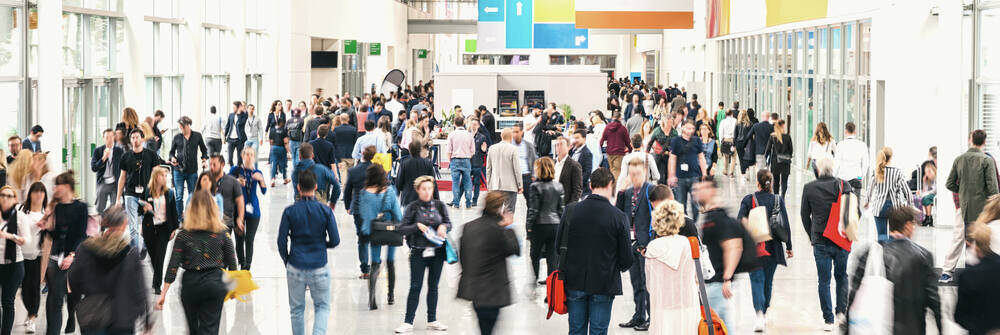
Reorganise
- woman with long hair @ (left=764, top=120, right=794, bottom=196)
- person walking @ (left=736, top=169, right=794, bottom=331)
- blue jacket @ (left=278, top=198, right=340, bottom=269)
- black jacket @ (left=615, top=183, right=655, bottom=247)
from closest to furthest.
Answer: blue jacket @ (left=278, top=198, right=340, bottom=269) < person walking @ (left=736, top=169, right=794, bottom=331) < black jacket @ (left=615, top=183, right=655, bottom=247) < woman with long hair @ (left=764, top=120, right=794, bottom=196)

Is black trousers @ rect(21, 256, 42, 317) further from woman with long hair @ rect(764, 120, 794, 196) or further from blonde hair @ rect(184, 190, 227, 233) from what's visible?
woman with long hair @ rect(764, 120, 794, 196)

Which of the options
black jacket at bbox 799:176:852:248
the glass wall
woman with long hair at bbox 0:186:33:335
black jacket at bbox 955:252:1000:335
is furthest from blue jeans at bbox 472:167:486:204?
black jacket at bbox 955:252:1000:335

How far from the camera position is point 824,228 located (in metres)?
9.57

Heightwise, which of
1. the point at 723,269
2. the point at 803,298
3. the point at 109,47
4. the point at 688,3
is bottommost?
the point at 803,298

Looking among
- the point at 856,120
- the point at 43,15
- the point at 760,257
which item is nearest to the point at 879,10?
the point at 856,120

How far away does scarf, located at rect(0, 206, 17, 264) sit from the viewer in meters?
8.66

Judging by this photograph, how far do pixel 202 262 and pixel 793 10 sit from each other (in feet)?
64.2

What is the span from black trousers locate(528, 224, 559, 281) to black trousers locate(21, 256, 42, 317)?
421 cm

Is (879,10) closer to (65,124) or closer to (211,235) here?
(65,124)

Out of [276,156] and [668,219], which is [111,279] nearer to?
[668,219]

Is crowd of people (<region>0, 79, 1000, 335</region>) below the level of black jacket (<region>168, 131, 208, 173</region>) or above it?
below

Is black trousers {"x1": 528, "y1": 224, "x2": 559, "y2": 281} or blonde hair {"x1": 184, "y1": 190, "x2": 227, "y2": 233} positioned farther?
black trousers {"x1": 528, "y1": 224, "x2": 559, "y2": 281}

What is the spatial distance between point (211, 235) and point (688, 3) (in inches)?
1006

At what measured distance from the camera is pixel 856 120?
21828 mm
